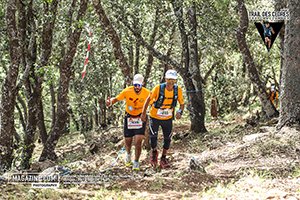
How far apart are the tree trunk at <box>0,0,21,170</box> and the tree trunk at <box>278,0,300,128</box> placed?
6144 millimetres

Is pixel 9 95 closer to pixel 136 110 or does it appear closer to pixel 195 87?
pixel 136 110

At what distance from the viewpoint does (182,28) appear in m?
15.1

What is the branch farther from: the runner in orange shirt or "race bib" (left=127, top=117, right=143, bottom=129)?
"race bib" (left=127, top=117, right=143, bottom=129)

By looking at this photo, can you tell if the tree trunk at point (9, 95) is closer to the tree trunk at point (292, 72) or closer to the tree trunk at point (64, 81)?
the tree trunk at point (64, 81)

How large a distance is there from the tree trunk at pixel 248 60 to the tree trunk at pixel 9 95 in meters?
6.98

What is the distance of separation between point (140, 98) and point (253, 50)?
16.6 m

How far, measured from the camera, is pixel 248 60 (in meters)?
13.7

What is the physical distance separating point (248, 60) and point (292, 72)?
3.38 meters

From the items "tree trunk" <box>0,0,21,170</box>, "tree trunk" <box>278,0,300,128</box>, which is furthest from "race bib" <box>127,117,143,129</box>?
"tree trunk" <box>278,0,300,128</box>

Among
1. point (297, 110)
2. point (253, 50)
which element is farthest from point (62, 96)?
point (253, 50)

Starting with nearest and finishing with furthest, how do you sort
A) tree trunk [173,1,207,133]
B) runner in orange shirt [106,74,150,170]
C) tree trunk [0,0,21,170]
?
1. tree trunk [0,0,21,170]
2. runner in orange shirt [106,74,150,170]
3. tree trunk [173,1,207,133]

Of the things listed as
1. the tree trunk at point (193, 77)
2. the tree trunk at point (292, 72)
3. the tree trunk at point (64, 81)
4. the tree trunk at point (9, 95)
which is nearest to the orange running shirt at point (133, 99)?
→ the tree trunk at point (9, 95)

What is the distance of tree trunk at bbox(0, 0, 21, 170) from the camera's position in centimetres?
923

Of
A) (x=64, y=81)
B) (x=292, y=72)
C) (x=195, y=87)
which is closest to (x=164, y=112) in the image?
(x=292, y=72)
